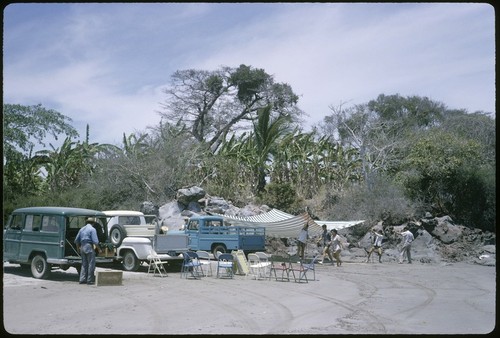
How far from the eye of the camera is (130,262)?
669 inches

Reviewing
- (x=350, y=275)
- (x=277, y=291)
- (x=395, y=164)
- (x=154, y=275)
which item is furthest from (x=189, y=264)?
(x=395, y=164)

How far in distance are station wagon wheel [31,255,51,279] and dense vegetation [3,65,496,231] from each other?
572 inches

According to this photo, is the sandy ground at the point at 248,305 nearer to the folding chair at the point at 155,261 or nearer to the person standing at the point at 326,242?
the folding chair at the point at 155,261

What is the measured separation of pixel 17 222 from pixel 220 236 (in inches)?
311

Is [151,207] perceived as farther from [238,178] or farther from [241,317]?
[241,317]

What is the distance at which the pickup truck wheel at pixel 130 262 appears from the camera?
55.1 feet

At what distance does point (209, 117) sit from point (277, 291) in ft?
118

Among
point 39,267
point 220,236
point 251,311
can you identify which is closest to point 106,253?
point 39,267

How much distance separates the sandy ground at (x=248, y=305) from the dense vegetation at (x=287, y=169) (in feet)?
47.1

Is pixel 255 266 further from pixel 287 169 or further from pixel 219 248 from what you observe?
pixel 287 169

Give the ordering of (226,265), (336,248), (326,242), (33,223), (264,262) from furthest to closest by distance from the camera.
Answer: (326,242), (336,248), (264,262), (226,265), (33,223)

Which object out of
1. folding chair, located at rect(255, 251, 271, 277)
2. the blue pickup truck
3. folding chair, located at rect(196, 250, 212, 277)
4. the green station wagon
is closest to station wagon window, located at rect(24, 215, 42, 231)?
the green station wagon

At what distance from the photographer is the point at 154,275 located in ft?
52.6

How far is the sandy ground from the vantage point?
27.0ft
